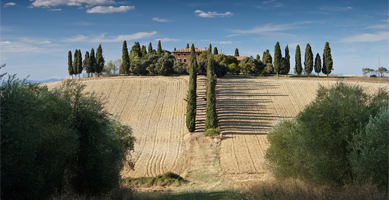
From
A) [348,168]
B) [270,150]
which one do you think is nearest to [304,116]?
[348,168]

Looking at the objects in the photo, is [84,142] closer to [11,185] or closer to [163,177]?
[11,185]

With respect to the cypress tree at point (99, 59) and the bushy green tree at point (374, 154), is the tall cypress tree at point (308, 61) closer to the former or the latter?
the cypress tree at point (99, 59)

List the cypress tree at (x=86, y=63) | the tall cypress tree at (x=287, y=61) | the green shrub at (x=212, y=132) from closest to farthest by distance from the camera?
the green shrub at (x=212, y=132) → the cypress tree at (x=86, y=63) → the tall cypress tree at (x=287, y=61)

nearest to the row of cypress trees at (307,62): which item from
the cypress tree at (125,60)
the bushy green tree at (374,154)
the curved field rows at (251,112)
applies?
the curved field rows at (251,112)

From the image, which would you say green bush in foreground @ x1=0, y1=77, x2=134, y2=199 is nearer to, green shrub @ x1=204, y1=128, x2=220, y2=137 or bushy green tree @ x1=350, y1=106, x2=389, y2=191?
bushy green tree @ x1=350, y1=106, x2=389, y2=191

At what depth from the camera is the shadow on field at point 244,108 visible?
3847cm

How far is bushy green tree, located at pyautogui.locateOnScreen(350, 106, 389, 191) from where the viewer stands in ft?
44.8

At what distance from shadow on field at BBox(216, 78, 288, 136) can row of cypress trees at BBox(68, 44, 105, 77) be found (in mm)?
32071

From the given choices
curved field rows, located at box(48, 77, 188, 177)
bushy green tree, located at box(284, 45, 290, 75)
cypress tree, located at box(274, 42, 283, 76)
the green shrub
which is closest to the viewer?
curved field rows, located at box(48, 77, 188, 177)

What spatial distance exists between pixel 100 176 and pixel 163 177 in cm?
940

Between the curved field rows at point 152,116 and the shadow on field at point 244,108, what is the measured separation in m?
5.46

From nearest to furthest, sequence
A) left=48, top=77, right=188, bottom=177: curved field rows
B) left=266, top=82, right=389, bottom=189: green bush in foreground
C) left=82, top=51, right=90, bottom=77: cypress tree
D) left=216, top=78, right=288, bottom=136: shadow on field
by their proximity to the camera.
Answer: left=266, top=82, right=389, bottom=189: green bush in foreground
left=48, top=77, right=188, bottom=177: curved field rows
left=216, top=78, right=288, bottom=136: shadow on field
left=82, top=51, right=90, bottom=77: cypress tree

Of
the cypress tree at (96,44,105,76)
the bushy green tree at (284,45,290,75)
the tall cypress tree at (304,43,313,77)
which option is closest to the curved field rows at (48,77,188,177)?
the cypress tree at (96,44,105,76)

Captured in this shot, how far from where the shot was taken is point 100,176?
55.7 feet
